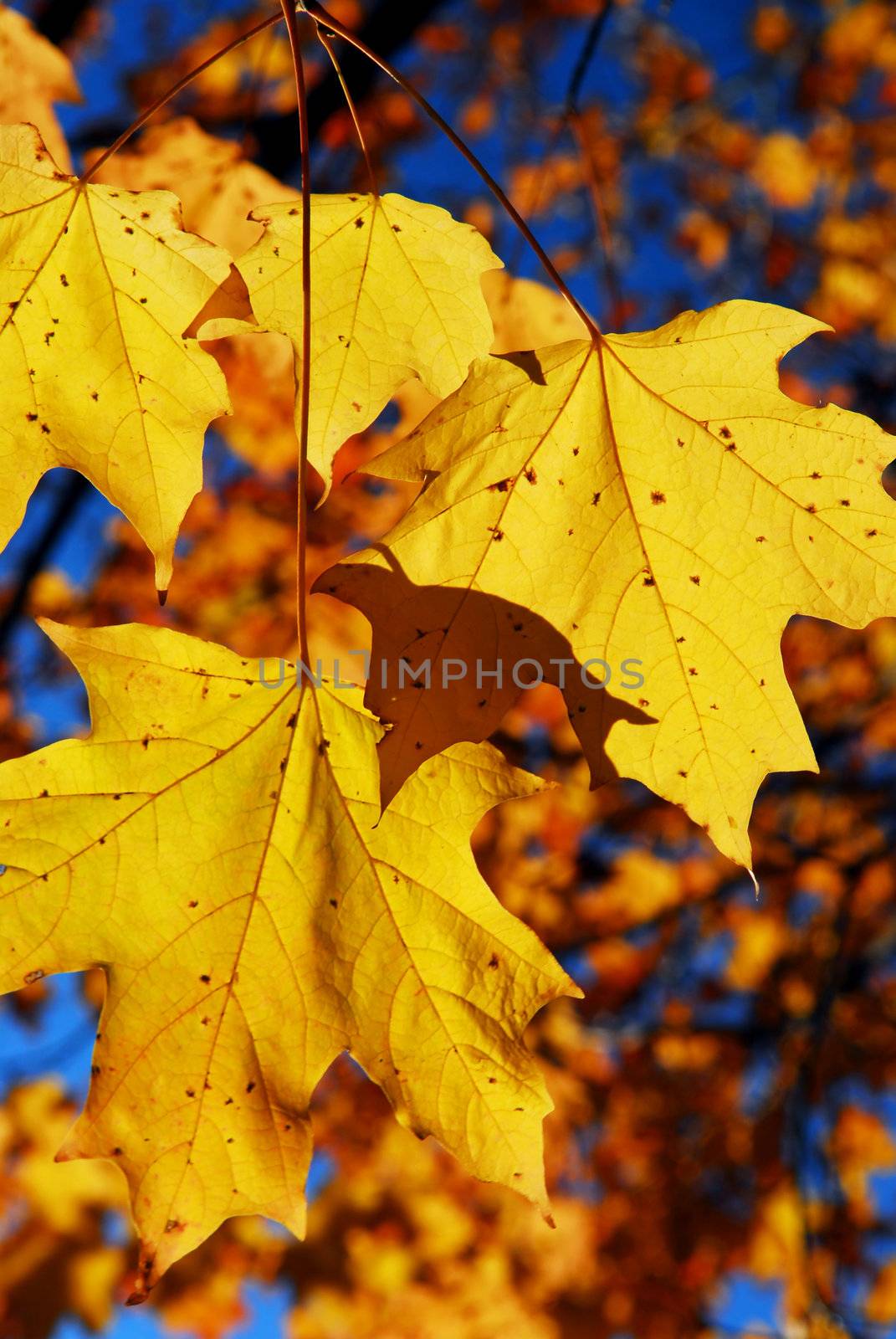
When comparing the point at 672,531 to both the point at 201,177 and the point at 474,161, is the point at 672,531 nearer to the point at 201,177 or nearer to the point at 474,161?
the point at 474,161

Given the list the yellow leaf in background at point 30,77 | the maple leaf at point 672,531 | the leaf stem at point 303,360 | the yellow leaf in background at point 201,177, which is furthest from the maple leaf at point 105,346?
the yellow leaf in background at point 201,177

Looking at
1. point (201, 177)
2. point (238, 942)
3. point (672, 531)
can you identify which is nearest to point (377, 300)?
point (672, 531)

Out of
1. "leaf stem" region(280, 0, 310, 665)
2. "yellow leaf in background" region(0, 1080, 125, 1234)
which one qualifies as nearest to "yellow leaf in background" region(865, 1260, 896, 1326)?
"yellow leaf in background" region(0, 1080, 125, 1234)

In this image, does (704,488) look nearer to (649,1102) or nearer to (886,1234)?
(649,1102)

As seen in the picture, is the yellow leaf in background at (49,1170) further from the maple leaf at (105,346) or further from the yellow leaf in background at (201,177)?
the maple leaf at (105,346)

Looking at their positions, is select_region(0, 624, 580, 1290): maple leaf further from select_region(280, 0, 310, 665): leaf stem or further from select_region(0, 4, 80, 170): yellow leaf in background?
select_region(0, 4, 80, 170): yellow leaf in background
